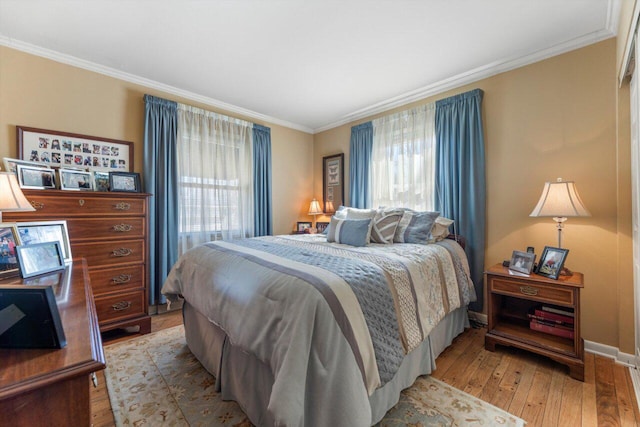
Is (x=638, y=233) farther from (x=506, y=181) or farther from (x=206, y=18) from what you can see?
(x=206, y=18)

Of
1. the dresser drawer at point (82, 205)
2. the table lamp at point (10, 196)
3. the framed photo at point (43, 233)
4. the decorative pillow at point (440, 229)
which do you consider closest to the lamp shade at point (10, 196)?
the table lamp at point (10, 196)

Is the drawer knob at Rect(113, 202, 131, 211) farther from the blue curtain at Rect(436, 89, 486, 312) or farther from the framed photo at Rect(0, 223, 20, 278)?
the blue curtain at Rect(436, 89, 486, 312)

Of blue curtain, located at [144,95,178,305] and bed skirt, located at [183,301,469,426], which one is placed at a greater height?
blue curtain, located at [144,95,178,305]

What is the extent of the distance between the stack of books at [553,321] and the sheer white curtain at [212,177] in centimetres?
320

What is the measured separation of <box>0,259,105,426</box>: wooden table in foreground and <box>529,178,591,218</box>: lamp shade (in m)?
2.64

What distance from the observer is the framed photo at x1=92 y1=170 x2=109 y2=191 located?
8.33 ft

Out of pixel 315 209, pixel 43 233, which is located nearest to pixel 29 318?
pixel 43 233

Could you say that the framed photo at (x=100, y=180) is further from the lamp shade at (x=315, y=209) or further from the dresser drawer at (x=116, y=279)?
the lamp shade at (x=315, y=209)

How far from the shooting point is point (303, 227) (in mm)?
4262

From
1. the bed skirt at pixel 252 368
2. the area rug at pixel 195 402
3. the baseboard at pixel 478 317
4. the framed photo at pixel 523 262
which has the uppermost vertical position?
the framed photo at pixel 523 262

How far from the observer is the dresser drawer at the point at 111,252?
2268mm

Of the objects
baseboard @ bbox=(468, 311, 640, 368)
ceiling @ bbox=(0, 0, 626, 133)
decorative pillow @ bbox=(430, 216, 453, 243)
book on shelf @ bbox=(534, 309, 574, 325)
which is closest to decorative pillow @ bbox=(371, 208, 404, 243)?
decorative pillow @ bbox=(430, 216, 453, 243)

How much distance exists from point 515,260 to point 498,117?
4.62ft

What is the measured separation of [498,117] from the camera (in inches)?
105
